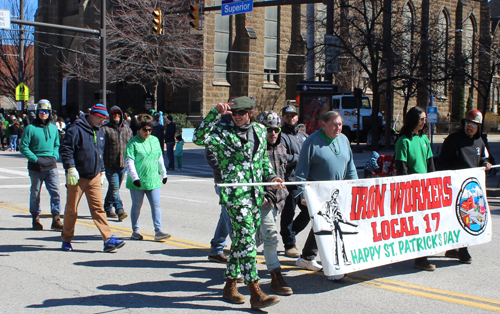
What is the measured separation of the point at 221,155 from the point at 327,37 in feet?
53.2

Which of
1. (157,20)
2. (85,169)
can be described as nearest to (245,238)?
(85,169)

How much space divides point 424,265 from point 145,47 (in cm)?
2768

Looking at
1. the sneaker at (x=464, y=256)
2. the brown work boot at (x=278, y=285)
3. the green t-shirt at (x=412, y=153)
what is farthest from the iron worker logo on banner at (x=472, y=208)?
the brown work boot at (x=278, y=285)

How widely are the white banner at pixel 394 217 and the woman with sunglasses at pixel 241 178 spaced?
0.62m

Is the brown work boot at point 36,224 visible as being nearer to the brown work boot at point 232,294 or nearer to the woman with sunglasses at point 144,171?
the woman with sunglasses at point 144,171

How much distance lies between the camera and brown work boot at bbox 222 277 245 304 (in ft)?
16.4

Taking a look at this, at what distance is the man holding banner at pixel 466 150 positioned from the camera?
6.74 meters

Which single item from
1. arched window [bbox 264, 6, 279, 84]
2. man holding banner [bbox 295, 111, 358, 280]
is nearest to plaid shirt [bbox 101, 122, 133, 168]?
man holding banner [bbox 295, 111, 358, 280]

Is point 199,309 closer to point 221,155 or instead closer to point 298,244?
point 221,155

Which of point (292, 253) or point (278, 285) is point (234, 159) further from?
point (292, 253)

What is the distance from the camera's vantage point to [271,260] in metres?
5.21

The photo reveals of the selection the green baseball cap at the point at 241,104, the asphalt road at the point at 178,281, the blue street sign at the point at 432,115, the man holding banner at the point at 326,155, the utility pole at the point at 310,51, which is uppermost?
the utility pole at the point at 310,51

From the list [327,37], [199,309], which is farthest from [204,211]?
[327,37]

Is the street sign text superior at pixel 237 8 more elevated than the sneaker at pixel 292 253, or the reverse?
the street sign text superior at pixel 237 8
